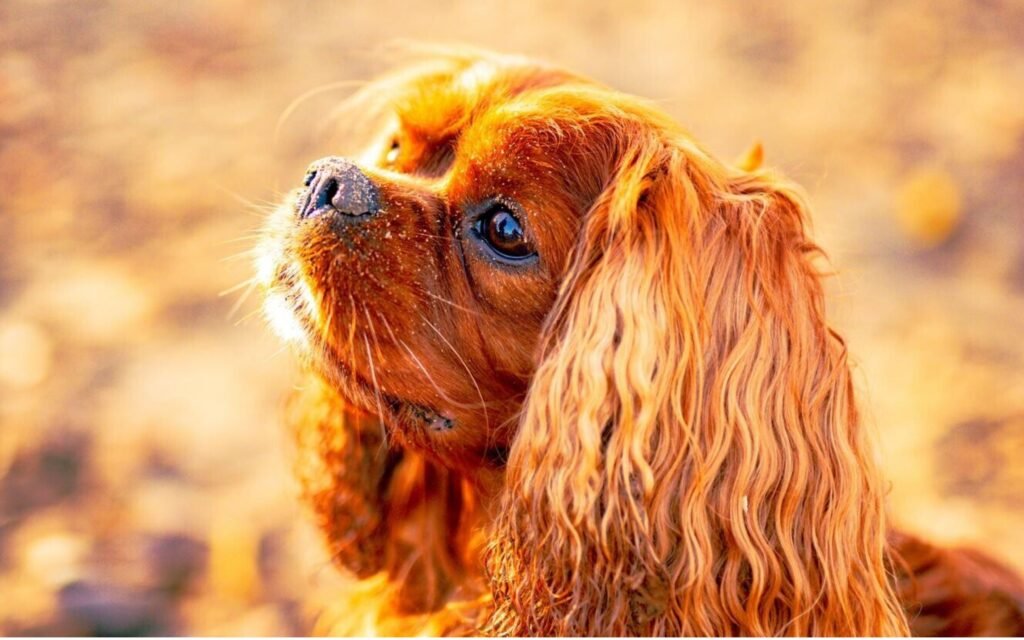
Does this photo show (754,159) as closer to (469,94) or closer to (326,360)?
(469,94)

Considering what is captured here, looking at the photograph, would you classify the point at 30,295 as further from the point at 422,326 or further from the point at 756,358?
the point at 756,358

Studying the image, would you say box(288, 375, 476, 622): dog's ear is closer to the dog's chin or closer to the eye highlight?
the dog's chin

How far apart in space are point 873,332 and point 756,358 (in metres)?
2.99

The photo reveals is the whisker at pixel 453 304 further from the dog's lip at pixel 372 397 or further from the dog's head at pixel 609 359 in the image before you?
the dog's lip at pixel 372 397

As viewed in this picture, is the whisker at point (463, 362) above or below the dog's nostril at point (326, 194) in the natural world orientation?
below

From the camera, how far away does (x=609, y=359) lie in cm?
231

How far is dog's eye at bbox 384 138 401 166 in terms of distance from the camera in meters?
2.85

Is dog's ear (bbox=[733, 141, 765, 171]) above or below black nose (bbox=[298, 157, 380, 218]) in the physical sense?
above

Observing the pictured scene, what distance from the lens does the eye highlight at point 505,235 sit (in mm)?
2432

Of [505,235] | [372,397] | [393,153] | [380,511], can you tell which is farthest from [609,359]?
[380,511]

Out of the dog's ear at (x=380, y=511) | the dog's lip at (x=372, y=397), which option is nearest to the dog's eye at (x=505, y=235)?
the dog's lip at (x=372, y=397)

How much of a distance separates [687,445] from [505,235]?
0.60 meters

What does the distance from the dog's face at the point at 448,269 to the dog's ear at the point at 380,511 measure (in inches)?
20.3

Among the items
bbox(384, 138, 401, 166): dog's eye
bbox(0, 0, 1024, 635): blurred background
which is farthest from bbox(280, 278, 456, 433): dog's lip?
bbox(0, 0, 1024, 635): blurred background
